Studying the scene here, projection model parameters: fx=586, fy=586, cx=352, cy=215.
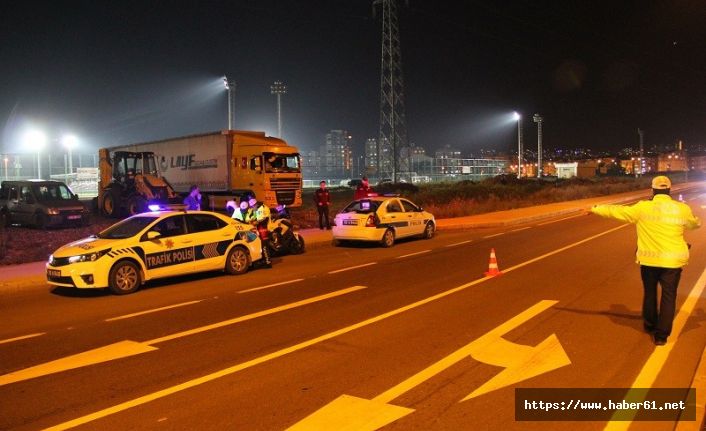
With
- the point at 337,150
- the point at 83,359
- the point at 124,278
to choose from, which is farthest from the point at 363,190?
the point at 337,150

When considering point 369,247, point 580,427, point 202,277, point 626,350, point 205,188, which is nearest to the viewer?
point 580,427

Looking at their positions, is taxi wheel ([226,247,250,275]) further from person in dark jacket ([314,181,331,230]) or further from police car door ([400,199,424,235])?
person in dark jacket ([314,181,331,230])

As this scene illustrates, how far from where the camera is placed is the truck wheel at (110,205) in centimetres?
2467

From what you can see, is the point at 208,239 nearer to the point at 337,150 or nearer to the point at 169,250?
the point at 169,250

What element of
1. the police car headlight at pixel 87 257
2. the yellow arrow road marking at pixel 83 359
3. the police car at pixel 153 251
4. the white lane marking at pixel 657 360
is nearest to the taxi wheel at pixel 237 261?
the police car at pixel 153 251

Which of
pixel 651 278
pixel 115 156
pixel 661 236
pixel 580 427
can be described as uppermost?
pixel 115 156

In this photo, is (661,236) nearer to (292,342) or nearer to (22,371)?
(292,342)

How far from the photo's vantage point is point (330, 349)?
6711 millimetres

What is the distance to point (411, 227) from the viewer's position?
61.8 feet

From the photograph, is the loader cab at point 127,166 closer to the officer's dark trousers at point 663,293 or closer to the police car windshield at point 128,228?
the police car windshield at point 128,228

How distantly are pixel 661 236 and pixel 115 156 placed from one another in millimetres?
22943

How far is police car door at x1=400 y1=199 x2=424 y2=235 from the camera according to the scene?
1869 cm

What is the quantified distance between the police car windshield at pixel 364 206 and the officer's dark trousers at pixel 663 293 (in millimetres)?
10957

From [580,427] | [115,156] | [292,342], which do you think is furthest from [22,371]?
[115,156]
